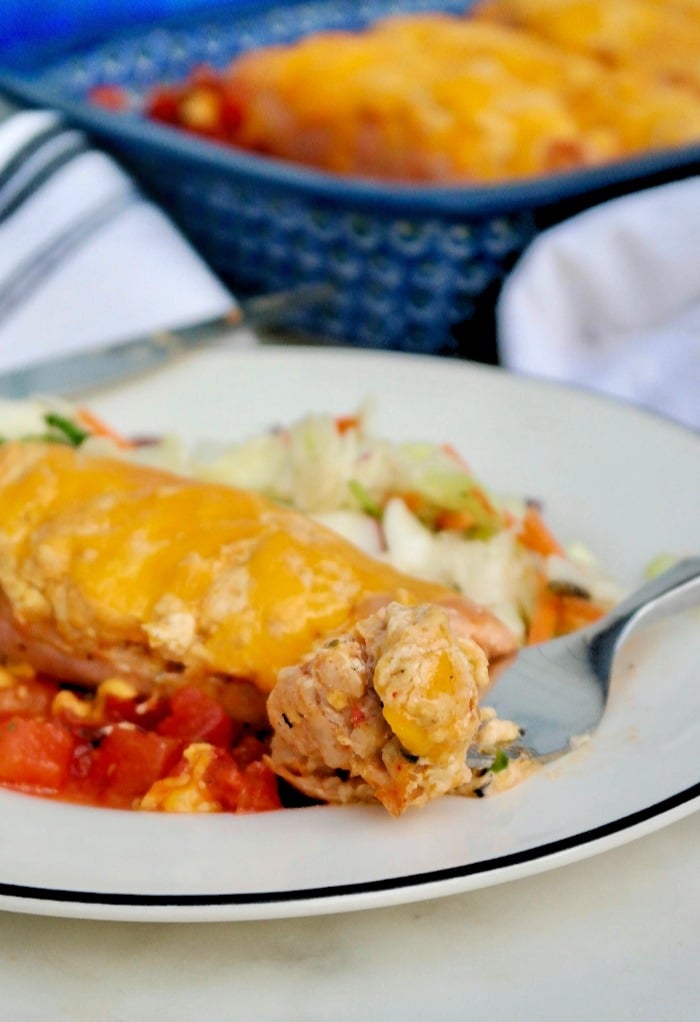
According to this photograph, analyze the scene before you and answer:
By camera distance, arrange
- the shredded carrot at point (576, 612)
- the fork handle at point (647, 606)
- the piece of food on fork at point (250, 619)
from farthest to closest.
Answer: the shredded carrot at point (576, 612)
the fork handle at point (647, 606)
the piece of food on fork at point (250, 619)

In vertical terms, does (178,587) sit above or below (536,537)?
above

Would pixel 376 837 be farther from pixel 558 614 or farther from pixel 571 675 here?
pixel 558 614

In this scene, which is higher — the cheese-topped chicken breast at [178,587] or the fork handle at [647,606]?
the cheese-topped chicken breast at [178,587]

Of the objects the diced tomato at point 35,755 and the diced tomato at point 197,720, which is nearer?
the diced tomato at point 35,755

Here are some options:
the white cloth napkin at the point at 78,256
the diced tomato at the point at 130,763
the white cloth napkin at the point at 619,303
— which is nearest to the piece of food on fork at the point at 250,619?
the diced tomato at the point at 130,763

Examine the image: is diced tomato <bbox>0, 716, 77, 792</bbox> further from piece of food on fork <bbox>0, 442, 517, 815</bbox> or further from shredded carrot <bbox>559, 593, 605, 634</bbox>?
shredded carrot <bbox>559, 593, 605, 634</bbox>

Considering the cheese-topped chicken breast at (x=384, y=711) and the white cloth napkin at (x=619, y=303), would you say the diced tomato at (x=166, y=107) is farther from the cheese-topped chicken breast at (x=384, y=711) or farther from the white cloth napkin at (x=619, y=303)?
the cheese-topped chicken breast at (x=384, y=711)

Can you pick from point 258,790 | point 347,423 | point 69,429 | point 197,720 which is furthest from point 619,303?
point 258,790

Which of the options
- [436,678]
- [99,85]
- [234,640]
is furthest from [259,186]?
[436,678]

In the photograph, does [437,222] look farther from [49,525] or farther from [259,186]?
[49,525]
